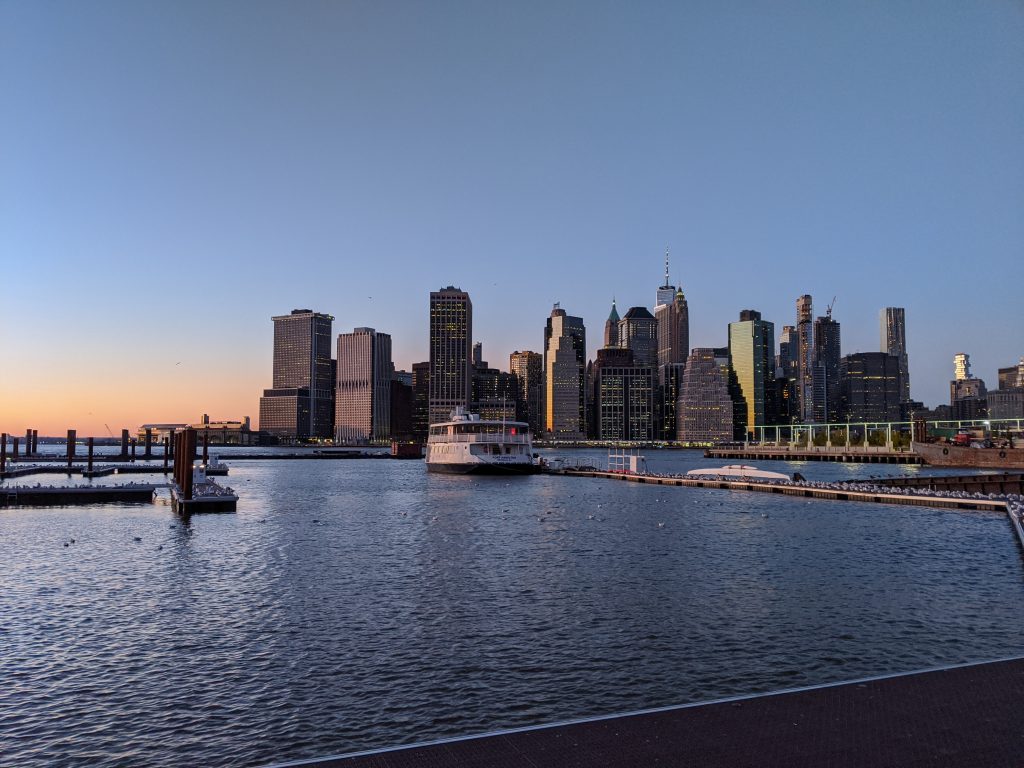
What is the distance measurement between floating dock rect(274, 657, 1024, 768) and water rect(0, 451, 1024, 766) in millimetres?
4512

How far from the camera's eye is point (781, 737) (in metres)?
9.54

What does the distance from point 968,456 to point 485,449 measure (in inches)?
3661

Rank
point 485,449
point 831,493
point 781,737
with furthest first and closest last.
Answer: point 485,449 → point 831,493 → point 781,737

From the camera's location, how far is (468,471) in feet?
370

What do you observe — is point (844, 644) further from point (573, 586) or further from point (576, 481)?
point (576, 481)

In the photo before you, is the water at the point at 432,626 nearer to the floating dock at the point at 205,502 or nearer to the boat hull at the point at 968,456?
the floating dock at the point at 205,502

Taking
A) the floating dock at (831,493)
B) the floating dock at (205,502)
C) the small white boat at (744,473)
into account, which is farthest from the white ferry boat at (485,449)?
the floating dock at (205,502)

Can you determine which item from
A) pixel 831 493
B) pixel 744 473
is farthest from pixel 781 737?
pixel 744 473

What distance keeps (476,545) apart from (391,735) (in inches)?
1013

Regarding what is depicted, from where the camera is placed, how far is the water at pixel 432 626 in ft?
47.9

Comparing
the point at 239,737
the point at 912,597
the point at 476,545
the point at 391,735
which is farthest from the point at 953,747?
the point at 476,545

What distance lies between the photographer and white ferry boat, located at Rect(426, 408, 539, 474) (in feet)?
368

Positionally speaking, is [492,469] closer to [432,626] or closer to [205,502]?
[205,502]

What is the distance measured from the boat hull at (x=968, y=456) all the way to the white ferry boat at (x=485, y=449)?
273 feet
